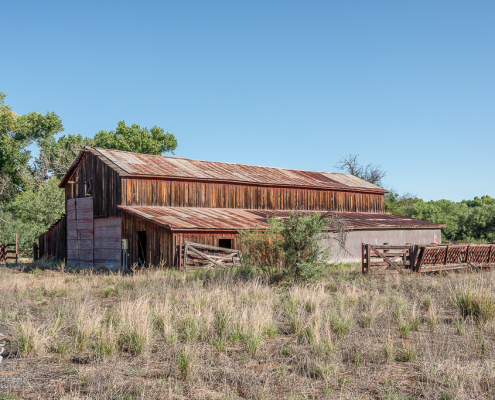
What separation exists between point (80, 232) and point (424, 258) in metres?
21.8

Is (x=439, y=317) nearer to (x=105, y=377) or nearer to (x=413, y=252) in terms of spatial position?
(x=105, y=377)

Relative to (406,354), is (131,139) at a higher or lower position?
higher

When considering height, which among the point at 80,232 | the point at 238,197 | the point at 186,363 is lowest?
the point at 186,363

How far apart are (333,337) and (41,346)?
5238 mm

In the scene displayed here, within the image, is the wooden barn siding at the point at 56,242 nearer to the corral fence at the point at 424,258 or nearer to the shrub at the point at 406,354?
the corral fence at the point at 424,258

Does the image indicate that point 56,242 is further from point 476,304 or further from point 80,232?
point 476,304

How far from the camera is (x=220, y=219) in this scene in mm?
26922

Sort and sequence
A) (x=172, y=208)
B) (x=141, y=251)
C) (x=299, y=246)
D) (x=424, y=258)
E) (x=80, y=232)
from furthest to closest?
(x=80, y=232)
(x=172, y=208)
(x=141, y=251)
(x=424, y=258)
(x=299, y=246)

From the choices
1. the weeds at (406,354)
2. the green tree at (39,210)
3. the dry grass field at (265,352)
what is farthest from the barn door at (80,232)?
the weeds at (406,354)

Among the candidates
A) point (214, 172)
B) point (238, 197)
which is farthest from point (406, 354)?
point (214, 172)

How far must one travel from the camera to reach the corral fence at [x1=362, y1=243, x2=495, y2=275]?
60.3 ft

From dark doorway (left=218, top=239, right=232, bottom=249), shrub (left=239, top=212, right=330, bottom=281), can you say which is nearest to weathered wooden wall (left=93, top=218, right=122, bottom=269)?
dark doorway (left=218, top=239, right=232, bottom=249)

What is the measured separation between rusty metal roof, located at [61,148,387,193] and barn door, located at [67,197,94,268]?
2800 millimetres

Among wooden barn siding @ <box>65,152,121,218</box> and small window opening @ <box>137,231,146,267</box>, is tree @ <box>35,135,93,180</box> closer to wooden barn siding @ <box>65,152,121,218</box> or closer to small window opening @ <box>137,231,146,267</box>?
wooden barn siding @ <box>65,152,121,218</box>
